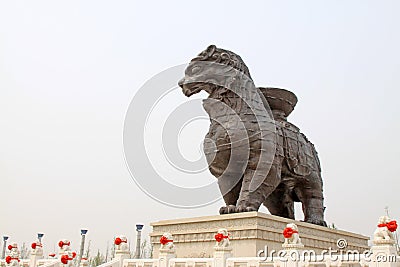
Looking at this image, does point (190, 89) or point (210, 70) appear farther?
point (190, 89)

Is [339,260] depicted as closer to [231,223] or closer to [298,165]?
[231,223]

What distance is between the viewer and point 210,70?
766 cm

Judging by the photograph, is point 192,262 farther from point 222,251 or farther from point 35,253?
point 35,253

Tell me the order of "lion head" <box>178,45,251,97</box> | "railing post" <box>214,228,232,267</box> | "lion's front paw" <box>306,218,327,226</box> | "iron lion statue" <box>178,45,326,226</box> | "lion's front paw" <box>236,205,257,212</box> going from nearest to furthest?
"railing post" <box>214,228,232,267</box>, "lion's front paw" <box>236,205,257,212</box>, "iron lion statue" <box>178,45,326,226</box>, "lion head" <box>178,45,251,97</box>, "lion's front paw" <box>306,218,327,226</box>

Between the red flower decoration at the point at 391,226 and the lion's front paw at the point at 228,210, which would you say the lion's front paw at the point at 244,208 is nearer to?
the lion's front paw at the point at 228,210

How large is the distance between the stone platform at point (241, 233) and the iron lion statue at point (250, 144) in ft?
1.14

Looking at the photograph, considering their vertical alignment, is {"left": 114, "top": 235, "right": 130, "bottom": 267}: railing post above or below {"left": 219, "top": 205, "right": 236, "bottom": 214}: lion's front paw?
below

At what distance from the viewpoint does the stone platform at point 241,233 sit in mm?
6211

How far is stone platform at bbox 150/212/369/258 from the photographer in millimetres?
6211

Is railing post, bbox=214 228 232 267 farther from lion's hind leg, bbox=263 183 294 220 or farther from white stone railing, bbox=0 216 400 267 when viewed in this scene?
lion's hind leg, bbox=263 183 294 220

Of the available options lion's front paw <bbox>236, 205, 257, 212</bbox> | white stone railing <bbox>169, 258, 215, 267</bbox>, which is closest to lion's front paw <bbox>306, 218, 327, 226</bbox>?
lion's front paw <bbox>236, 205, 257, 212</bbox>

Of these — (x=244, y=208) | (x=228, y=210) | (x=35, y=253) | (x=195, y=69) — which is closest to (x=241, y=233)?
(x=244, y=208)

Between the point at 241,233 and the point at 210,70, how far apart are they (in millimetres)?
2777

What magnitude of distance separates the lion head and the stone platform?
2194 mm
